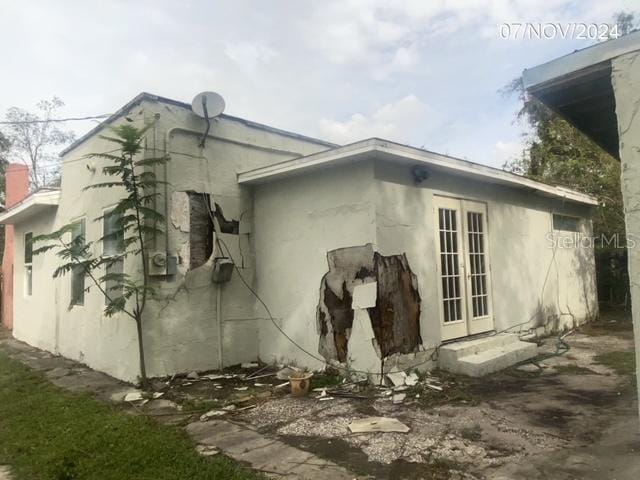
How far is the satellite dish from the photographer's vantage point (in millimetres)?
6262

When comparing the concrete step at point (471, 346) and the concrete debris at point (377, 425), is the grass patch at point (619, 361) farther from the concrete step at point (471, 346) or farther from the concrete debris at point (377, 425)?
the concrete debris at point (377, 425)

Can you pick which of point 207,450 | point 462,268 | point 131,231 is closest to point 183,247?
point 131,231

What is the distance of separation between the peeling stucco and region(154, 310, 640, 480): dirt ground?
542mm

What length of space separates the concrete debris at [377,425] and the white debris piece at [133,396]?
2738mm

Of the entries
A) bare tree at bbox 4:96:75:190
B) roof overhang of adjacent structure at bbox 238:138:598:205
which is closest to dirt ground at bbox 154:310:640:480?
roof overhang of adjacent structure at bbox 238:138:598:205

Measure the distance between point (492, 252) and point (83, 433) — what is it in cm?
637

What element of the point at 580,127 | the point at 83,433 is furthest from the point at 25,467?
the point at 580,127

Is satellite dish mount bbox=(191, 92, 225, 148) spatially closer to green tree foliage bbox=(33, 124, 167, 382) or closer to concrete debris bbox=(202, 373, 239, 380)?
green tree foliage bbox=(33, 124, 167, 382)

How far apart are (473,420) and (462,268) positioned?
2.96 metres

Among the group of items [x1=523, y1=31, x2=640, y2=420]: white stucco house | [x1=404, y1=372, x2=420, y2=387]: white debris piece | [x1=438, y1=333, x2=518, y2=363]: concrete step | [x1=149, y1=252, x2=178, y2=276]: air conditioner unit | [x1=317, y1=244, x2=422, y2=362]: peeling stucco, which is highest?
[x1=523, y1=31, x2=640, y2=420]: white stucco house

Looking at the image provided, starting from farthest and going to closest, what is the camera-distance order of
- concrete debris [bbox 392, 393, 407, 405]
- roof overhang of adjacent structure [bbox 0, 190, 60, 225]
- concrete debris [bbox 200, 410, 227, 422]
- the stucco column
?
roof overhang of adjacent structure [bbox 0, 190, 60, 225], concrete debris [bbox 392, 393, 407, 405], concrete debris [bbox 200, 410, 227, 422], the stucco column

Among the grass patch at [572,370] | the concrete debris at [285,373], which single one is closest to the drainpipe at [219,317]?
the concrete debris at [285,373]

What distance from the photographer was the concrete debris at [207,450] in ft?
11.2

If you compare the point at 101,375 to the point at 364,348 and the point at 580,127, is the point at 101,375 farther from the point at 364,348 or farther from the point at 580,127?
the point at 580,127
